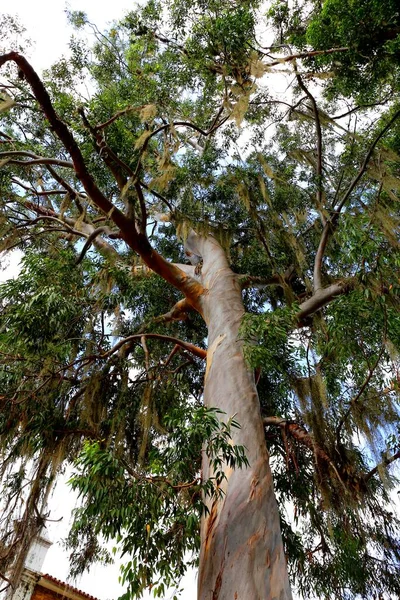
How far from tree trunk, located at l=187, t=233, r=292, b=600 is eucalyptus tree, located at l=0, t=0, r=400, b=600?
12 millimetres

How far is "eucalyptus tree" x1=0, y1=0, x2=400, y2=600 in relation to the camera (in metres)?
2.65

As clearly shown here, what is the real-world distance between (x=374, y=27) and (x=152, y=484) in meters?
4.76

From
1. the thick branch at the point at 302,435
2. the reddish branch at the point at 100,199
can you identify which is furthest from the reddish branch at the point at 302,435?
the reddish branch at the point at 100,199

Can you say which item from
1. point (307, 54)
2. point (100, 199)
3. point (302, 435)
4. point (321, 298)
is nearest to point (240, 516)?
point (302, 435)

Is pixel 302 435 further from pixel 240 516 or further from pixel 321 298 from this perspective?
pixel 240 516

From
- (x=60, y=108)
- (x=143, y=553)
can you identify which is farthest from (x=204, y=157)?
(x=143, y=553)

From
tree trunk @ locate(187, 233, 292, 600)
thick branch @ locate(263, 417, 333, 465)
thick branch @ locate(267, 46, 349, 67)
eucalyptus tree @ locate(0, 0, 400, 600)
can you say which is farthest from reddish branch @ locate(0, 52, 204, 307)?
thick branch @ locate(267, 46, 349, 67)

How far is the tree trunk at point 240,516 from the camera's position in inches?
93.4

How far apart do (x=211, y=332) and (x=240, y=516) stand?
2.10 m

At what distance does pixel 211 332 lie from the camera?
4551 mm

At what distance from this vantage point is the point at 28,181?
22.6 feet

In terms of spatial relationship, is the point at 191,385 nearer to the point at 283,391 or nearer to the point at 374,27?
the point at 283,391

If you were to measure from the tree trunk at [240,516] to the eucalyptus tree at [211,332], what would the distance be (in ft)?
0.04

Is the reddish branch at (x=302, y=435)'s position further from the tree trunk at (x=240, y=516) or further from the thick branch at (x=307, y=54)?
the thick branch at (x=307, y=54)
